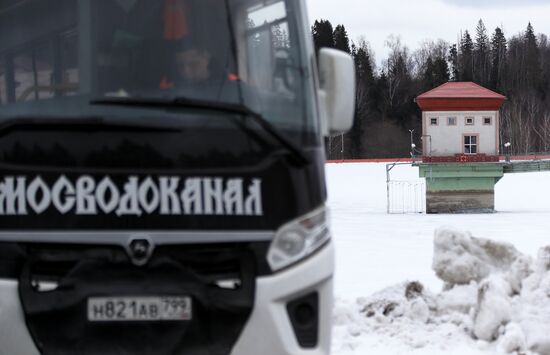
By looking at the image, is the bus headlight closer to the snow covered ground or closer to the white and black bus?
the white and black bus

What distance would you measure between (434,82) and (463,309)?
81850mm

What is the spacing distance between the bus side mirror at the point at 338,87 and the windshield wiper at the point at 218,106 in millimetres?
621

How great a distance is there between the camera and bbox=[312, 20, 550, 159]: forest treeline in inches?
2960

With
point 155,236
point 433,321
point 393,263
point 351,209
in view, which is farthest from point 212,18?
point 351,209

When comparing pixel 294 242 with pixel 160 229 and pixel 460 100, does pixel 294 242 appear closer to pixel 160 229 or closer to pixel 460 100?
pixel 160 229

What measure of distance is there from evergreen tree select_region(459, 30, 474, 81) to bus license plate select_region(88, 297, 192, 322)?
8841cm

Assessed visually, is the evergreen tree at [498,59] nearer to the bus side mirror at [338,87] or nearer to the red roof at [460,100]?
the red roof at [460,100]

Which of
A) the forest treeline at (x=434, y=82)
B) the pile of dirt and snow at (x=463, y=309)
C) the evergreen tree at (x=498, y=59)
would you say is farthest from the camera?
the evergreen tree at (x=498, y=59)

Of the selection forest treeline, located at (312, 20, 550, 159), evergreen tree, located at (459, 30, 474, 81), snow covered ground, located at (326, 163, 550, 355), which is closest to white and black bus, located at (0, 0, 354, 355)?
snow covered ground, located at (326, 163, 550, 355)

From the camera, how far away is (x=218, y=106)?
13.3 ft

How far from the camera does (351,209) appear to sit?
29625 mm

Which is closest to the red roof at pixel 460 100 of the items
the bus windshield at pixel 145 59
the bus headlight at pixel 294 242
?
the bus windshield at pixel 145 59

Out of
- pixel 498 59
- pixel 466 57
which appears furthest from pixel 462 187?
pixel 498 59

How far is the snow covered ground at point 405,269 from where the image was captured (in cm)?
667
